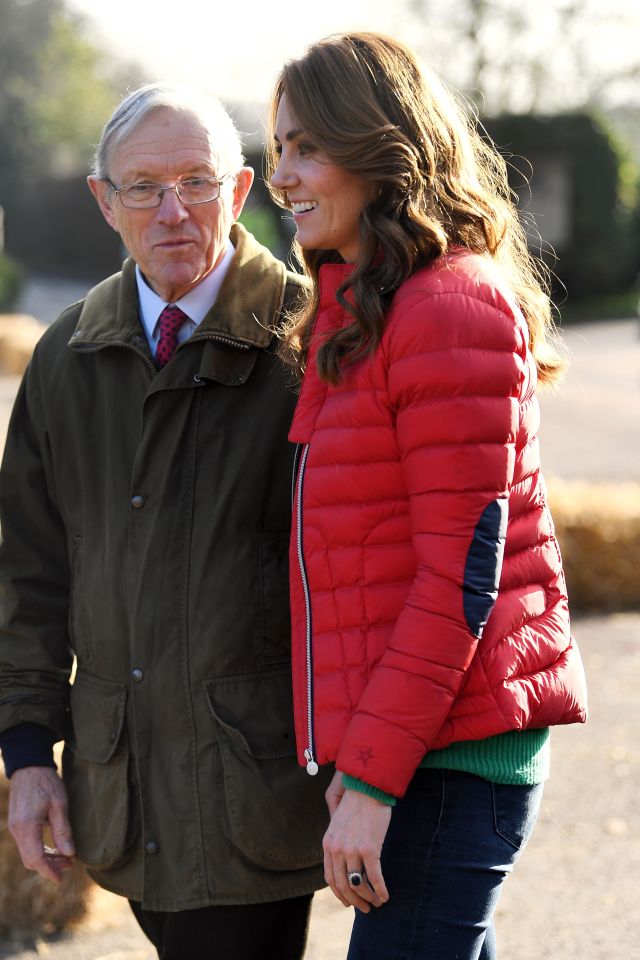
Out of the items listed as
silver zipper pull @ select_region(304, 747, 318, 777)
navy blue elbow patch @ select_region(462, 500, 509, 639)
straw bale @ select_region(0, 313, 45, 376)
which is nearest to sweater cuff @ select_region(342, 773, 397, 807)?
silver zipper pull @ select_region(304, 747, 318, 777)

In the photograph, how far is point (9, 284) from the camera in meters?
27.7

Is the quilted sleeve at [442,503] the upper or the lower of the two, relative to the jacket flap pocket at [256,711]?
upper

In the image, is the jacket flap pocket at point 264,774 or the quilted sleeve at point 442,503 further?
the jacket flap pocket at point 264,774

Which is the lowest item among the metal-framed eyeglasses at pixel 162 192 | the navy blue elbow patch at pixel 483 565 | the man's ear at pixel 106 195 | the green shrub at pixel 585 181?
the green shrub at pixel 585 181

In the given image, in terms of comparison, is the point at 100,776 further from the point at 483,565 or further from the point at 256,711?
the point at 483,565

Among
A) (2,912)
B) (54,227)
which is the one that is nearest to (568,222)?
(54,227)

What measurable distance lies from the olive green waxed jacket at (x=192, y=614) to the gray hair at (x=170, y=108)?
0.25 meters

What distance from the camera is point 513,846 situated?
1980 millimetres

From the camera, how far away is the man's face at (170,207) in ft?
8.01

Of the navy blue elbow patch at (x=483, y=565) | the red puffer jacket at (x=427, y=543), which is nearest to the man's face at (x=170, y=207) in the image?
the red puffer jacket at (x=427, y=543)

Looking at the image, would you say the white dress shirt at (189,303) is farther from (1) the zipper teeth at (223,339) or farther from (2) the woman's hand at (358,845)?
(2) the woman's hand at (358,845)

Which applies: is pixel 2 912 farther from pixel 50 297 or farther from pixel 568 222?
pixel 50 297

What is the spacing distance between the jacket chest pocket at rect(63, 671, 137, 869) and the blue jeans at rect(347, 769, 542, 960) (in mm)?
669

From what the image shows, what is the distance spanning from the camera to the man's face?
2441 millimetres
